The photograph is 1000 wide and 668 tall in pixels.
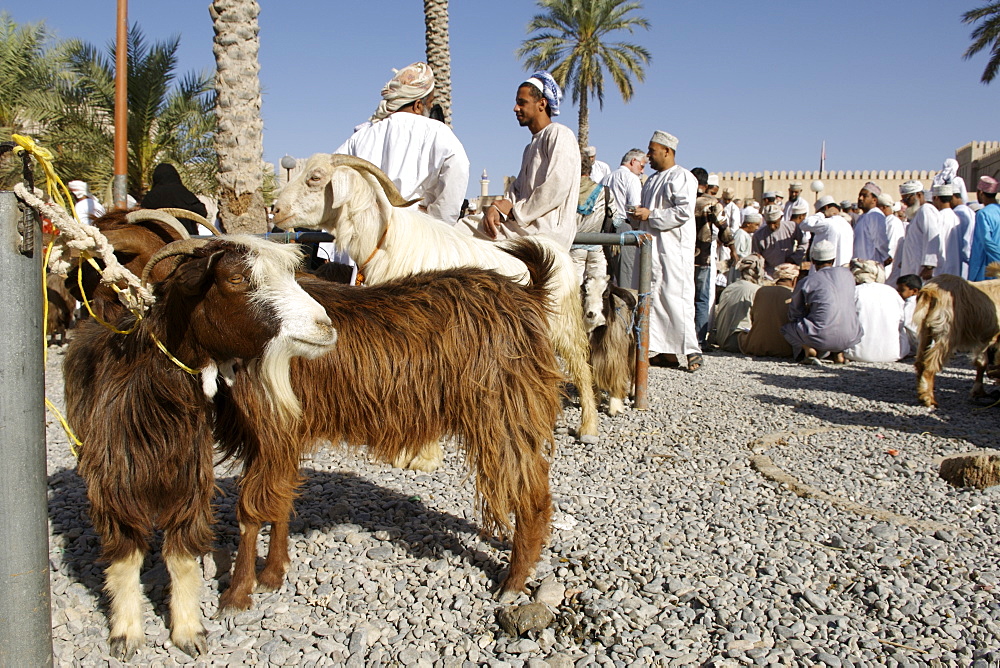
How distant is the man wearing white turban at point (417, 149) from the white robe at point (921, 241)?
8376 millimetres

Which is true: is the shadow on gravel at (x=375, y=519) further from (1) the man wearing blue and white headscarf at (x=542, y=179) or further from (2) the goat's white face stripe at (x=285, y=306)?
(1) the man wearing blue and white headscarf at (x=542, y=179)

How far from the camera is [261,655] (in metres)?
2.60

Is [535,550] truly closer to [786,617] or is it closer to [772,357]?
[786,617]

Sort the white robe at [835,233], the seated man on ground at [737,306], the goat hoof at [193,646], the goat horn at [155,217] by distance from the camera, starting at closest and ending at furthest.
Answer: the goat hoof at [193,646] → the goat horn at [155,217] → the seated man on ground at [737,306] → the white robe at [835,233]

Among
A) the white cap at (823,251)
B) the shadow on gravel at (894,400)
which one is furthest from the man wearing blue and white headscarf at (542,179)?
the white cap at (823,251)

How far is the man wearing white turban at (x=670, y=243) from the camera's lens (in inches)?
304

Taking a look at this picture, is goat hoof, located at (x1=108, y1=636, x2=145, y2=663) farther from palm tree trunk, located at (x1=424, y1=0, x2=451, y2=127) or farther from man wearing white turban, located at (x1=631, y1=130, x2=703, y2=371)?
palm tree trunk, located at (x1=424, y1=0, x2=451, y2=127)

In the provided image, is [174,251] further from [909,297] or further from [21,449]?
[909,297]

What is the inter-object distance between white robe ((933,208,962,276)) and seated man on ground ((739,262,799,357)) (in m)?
2.84

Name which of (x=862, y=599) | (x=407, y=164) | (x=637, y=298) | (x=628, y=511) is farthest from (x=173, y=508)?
(x=637, y=298)

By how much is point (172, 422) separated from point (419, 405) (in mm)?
904

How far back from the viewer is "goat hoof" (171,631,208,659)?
2598mm

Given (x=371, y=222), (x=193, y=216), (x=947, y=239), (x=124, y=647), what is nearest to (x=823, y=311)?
(x=947, y=239)

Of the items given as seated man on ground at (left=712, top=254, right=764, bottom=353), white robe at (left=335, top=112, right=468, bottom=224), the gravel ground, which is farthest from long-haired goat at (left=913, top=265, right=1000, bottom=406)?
white robe at (left=335, top=112, right=468, bottom=224)
